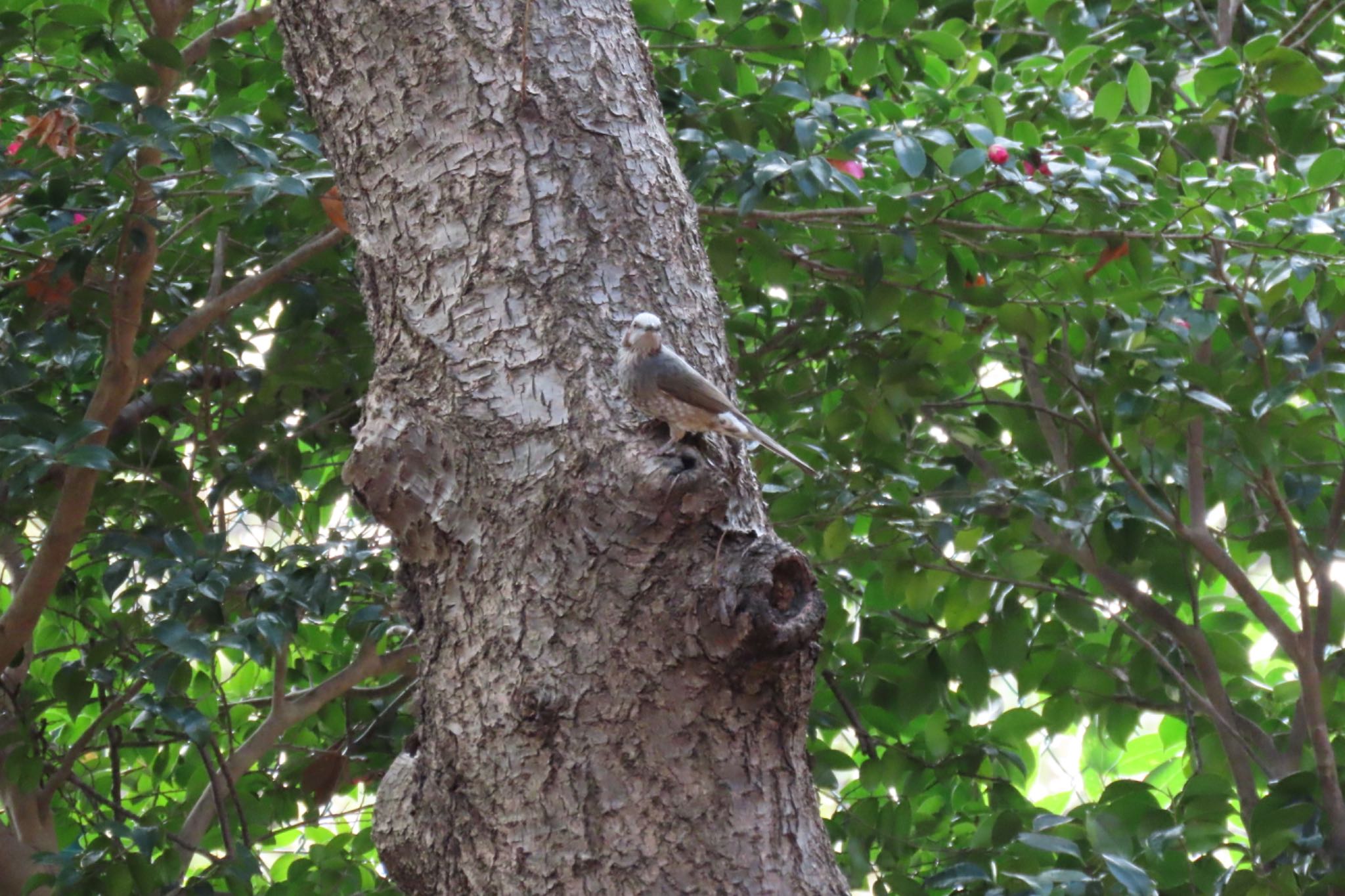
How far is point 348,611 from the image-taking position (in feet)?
10.5

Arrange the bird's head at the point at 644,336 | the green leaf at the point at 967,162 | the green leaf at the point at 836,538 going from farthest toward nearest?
the green leaf at the point at 836,538
the green leaf at the point at 967,162
the bird's head at the point at 644,336

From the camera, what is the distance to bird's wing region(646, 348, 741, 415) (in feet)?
4.50

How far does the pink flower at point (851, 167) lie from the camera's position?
242 centimetres

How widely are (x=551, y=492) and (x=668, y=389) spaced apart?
187 mm

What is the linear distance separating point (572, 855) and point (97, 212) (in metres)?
1.78

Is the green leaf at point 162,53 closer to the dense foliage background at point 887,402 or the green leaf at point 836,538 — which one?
the dense foliage background at point 887,402

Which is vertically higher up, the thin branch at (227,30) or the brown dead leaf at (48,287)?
the thin branch at (227,30)

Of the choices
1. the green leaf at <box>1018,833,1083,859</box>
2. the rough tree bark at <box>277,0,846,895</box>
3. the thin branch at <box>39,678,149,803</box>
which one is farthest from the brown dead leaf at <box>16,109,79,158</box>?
the green leaf at <box>1018,833,1083,859</box>

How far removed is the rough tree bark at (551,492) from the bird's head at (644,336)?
0.05 metres

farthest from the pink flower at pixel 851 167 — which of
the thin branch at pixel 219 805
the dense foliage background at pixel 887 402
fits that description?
the thin branch at pixel 219 805

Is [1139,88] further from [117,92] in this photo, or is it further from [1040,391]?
[117,92]

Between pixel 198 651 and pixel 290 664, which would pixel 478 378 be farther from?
pixel 290 664

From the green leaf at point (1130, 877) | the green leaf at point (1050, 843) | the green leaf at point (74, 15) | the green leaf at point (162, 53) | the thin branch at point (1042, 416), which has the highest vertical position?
the green leaf at point (74, 15)

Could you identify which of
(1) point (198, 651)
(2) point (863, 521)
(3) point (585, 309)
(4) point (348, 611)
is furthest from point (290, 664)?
(3) point (585, 309)
